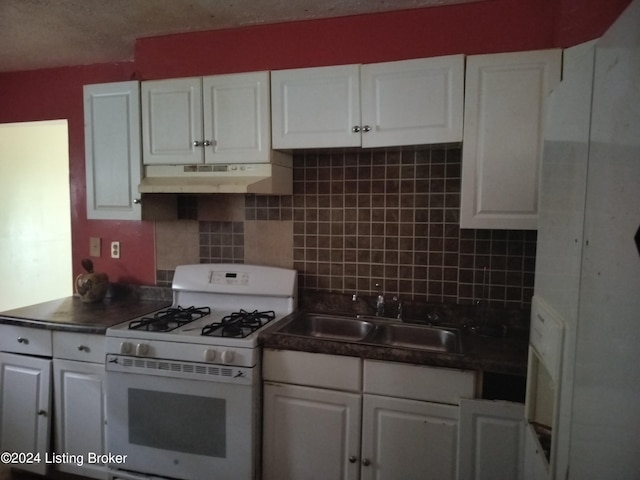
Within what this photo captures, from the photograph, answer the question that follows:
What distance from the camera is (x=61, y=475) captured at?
2184mm

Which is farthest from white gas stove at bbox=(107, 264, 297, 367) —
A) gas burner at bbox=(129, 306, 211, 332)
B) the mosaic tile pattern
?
the mosaic tile pattern

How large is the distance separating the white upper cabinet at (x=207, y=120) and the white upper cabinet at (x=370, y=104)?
99 millimetres

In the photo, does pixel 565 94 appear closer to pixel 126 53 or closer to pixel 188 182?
pixel 188 182

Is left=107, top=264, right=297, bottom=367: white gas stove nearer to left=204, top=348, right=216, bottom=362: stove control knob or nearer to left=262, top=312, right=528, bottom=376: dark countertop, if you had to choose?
left=204, top=348, right=216, bottom=362: stove control knob

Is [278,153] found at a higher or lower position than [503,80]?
lower

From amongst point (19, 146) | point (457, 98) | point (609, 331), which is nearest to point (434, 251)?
point (457, 98)

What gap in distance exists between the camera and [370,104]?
1.88 meters

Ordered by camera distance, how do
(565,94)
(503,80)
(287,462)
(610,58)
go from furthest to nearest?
(287,462) → (503,80) → (565,94) → (610,58)

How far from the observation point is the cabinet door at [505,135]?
5.51 ft

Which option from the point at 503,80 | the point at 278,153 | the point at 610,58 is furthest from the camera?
the point at 278,153

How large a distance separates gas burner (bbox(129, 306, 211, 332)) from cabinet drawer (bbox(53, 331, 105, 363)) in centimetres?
21

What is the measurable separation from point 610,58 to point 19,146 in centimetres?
436

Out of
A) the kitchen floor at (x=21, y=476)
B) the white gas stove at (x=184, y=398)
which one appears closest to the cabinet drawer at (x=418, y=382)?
the white gas stove at (x=184, y=398)

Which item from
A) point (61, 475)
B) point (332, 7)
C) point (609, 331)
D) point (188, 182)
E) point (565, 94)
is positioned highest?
point (332, 7)
